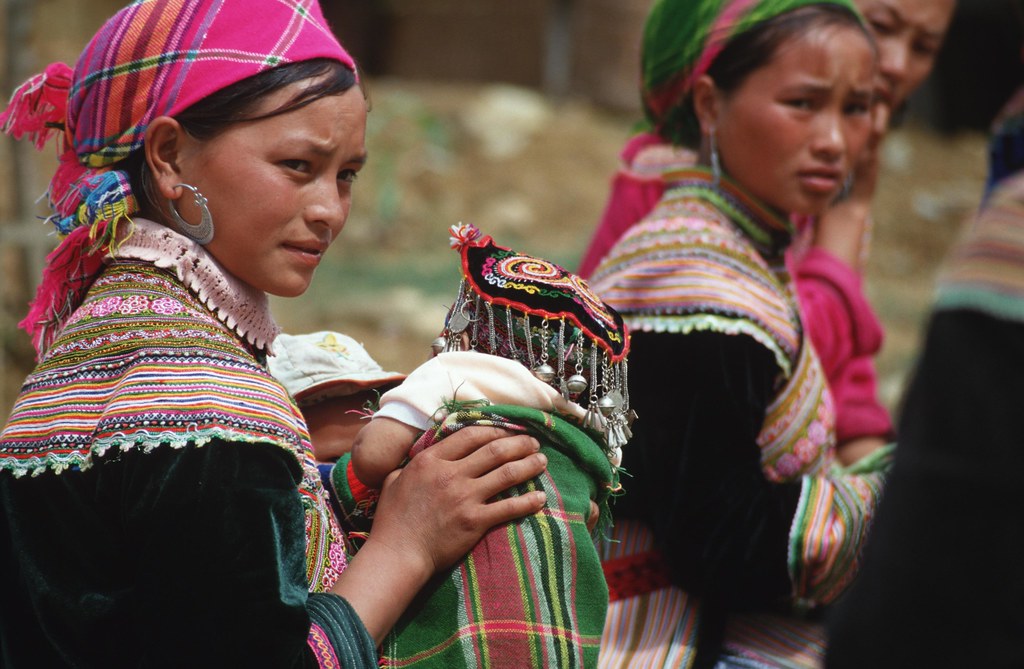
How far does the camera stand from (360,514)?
7.73 feet

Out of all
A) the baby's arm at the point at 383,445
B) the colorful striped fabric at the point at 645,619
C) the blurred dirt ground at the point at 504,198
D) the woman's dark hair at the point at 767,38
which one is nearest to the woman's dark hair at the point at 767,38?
the woman's dark hair at the point at 767,38

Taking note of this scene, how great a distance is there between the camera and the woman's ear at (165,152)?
2158 mm

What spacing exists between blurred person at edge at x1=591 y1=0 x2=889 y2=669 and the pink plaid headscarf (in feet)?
3.49

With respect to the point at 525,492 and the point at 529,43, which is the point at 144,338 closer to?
the point at 525,492

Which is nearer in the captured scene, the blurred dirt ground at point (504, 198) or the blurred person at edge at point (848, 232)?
the blurred person at edge at point (848, 232)

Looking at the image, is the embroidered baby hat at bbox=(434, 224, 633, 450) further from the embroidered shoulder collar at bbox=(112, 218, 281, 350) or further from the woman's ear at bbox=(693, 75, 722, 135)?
the woman's ear at bbox=(693, 75, 722, 135)

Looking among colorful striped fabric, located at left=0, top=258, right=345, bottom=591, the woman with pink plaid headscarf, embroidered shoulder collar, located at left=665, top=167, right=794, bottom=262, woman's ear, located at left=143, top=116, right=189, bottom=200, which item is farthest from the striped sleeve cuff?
embroidered shoulder collar, located at left=665, top=167, right=794, bottom=262

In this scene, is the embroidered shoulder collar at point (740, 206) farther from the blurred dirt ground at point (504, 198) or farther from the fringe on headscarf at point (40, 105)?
the blurred dirt ground at point (504, 198)

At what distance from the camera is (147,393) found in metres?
2.01

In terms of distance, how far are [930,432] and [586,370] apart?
0.98 m

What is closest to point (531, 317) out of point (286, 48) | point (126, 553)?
point (286, 48)

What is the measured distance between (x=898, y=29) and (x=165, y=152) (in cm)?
281

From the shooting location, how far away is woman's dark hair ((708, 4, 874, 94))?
309 cm

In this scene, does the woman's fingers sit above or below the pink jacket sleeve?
below
